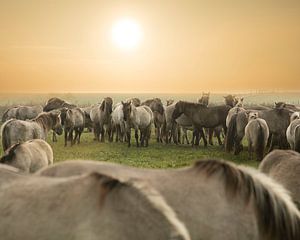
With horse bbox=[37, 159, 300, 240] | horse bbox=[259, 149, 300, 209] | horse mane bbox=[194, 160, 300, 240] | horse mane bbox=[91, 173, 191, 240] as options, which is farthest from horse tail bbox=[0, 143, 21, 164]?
horse mane bbox=[91, 173, 191, 240]

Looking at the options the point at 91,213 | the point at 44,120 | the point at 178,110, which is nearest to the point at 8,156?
the point at 91,213

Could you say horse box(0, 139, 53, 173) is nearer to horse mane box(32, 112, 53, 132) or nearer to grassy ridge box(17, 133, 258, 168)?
grassy ridge box(17, 133, 258, 168)

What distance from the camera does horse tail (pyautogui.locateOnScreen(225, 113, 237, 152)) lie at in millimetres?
19719

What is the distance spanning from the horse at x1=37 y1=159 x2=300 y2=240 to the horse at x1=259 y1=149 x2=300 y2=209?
279cm

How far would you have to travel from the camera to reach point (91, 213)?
2873 mm

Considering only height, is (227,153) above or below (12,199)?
below

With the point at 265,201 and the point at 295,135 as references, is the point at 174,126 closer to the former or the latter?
the point at 295,135

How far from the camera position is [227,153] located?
64.7 ft

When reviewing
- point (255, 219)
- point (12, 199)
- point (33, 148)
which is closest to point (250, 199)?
point (255, 219)

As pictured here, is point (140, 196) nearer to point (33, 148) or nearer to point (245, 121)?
point (33, 148)

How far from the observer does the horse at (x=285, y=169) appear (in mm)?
6551

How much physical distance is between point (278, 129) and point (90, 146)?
31.3 feet

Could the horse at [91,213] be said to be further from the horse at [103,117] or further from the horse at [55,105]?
the horse at [55,105]

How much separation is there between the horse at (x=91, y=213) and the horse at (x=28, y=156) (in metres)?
5.83
